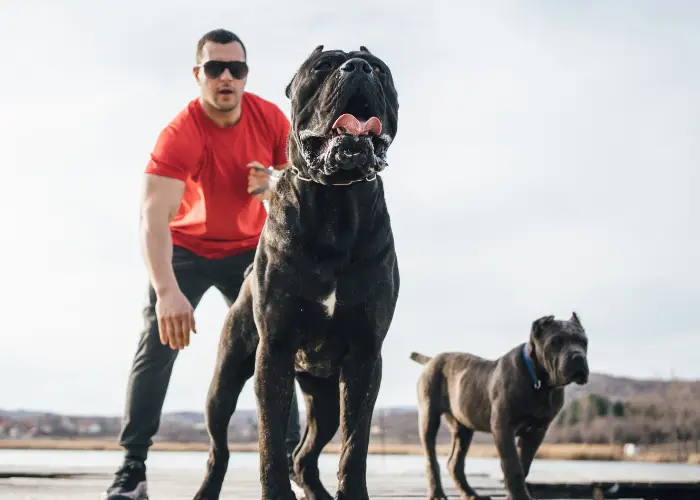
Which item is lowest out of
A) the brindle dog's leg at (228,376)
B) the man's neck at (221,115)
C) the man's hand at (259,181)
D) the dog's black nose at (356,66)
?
the brindle dog's leg at (228,376)

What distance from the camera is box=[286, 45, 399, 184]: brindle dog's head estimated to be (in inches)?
110

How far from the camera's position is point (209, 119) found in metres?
4.66

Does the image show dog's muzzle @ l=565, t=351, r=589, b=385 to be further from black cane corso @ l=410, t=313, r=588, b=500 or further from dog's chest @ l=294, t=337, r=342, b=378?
dog's chest @ l=294, t=337, r=342, b=378

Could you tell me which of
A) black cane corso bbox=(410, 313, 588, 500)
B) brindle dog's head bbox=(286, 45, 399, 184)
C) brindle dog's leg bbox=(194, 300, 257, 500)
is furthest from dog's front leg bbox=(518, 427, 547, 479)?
brindle dog's head bbox=(286, 45, 399, 184)

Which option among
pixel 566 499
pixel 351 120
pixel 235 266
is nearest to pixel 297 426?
pixel 235 266

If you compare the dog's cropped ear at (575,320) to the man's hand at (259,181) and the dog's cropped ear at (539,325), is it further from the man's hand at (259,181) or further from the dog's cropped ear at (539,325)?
the man's hand at (259,181)

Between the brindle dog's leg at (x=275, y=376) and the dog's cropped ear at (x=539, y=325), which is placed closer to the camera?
the brindle dog's leg at (x=275, y=376)

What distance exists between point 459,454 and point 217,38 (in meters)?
3.83

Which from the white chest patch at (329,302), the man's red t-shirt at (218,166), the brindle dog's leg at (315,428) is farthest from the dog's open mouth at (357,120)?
the man's red t-shirt at (218,166)

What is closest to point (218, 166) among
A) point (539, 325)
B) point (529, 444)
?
point (539, 325)

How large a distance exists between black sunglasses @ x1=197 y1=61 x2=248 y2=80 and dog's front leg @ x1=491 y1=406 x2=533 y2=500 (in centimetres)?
286

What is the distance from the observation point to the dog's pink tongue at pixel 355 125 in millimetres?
2814

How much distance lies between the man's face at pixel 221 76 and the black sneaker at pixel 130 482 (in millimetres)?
1936

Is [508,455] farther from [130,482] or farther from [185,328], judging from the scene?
[185,328]
